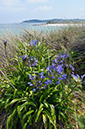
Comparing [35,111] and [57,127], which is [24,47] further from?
[57,127]

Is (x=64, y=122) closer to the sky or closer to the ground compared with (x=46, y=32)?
closer to the ground

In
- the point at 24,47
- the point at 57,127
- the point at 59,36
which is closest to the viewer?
the point at 57,127

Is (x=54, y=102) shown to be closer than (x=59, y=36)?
Yes

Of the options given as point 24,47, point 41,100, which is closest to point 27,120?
point 41,100

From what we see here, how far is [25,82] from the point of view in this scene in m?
2.18

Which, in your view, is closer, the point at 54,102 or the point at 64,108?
the point at 64,108

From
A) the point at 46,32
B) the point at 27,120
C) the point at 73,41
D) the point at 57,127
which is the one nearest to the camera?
the point at 27,120

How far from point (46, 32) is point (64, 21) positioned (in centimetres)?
118

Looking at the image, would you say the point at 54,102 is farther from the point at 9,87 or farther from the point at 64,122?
the point at 9,87

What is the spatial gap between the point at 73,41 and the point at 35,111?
2505 mm

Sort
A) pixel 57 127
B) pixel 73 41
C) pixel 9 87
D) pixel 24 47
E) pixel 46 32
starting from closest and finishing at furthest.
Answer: pixel 57 127, pixel 9 87, pixel 24 47, pixel 73 41, pixel 46 32

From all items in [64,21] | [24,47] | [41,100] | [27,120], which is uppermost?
[64,21]

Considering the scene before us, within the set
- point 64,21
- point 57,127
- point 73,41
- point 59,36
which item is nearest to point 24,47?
point 73,41

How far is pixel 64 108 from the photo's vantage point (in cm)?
188
